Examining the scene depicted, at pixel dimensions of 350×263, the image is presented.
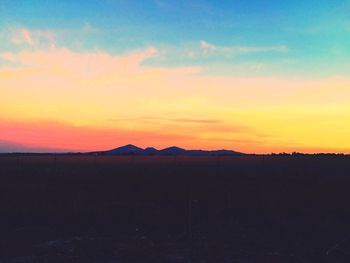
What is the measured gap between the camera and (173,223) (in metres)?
17.4

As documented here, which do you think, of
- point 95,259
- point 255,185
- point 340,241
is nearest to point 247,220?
point 340,241

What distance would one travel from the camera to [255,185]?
29.4 meters

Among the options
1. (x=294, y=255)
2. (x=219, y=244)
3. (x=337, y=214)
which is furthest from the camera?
(x=337, y=214)

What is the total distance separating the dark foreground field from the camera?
12406 mm

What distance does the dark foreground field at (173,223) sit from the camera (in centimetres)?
1241

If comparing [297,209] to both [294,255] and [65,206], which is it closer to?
[294,255]

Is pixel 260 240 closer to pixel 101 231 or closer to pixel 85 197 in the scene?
pixel 101 231

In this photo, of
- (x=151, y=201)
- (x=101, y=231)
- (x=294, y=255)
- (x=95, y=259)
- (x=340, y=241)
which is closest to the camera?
(x=95, y=259)

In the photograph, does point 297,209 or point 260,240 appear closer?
point 260,240

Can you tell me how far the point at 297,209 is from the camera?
834 inches

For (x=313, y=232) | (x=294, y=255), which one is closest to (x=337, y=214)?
(x=313, y=232)

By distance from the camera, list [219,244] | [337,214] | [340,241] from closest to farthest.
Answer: [219,244]
[340,241]
[337,214]

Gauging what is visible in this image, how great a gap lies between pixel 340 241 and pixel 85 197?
14.3 meters

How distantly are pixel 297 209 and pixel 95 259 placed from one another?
12.8 meters
